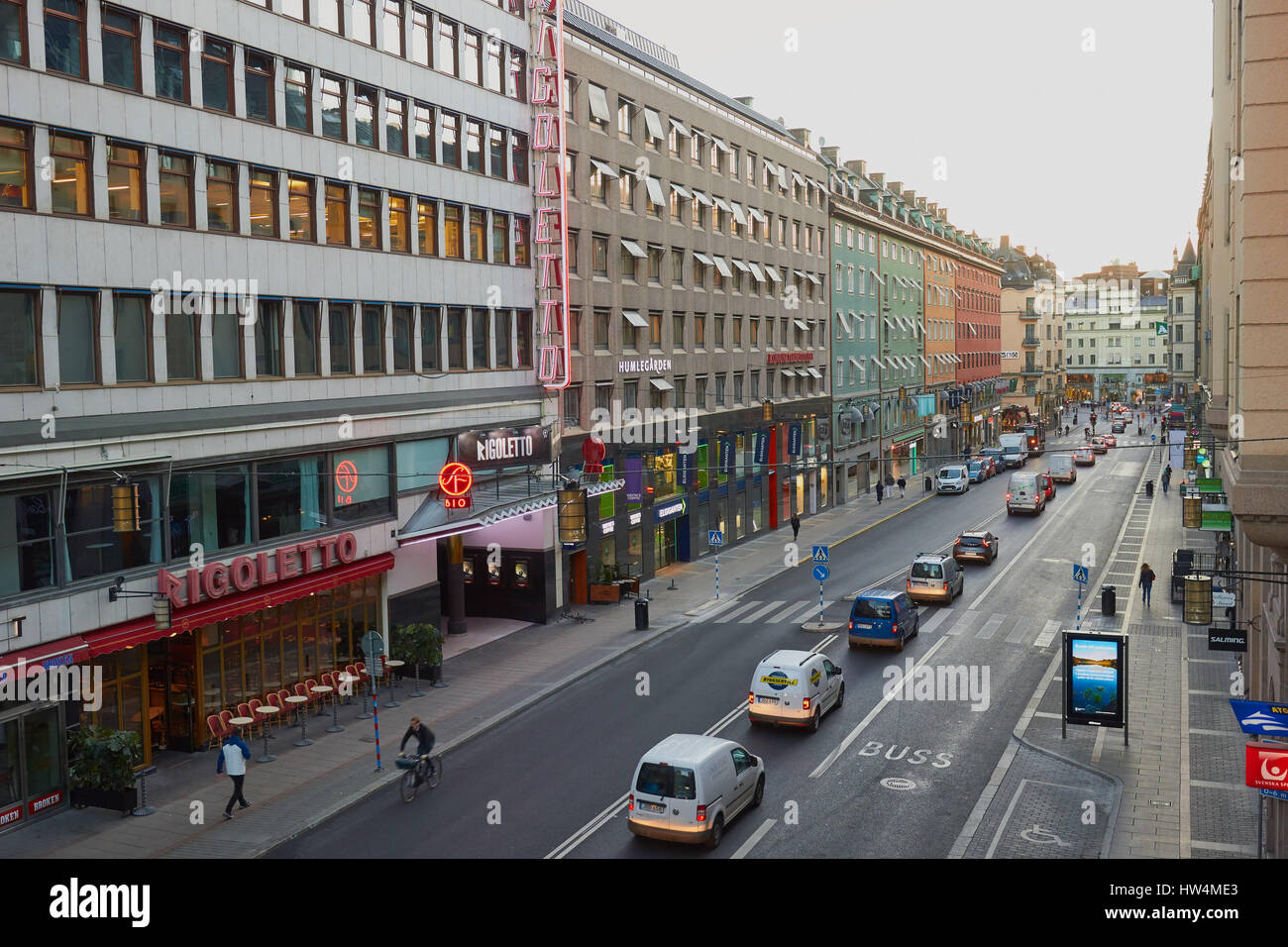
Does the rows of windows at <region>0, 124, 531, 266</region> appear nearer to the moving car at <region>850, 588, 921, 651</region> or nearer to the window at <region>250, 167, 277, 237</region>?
the window at <region>250, 167, 277, 237</region>

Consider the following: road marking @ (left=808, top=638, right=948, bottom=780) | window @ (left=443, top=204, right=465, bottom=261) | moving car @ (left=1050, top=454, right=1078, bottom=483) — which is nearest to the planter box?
road marking @ (left=808, top=638, right=948, bottom=780)

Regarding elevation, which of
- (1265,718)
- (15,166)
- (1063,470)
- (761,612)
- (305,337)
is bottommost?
(761,612)

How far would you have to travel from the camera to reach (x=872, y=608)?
110 feet

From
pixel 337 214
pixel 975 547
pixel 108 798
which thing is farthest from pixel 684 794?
pixel 975 547

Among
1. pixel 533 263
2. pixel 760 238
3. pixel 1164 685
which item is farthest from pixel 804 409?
pixel 1164 685

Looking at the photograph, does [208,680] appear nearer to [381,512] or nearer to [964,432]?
[381,512]

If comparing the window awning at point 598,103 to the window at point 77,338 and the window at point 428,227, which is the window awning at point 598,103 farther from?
the window at point 77,338

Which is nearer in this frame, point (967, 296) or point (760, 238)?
point (760, 238)

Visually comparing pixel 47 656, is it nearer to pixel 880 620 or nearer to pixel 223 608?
pixel 223 608

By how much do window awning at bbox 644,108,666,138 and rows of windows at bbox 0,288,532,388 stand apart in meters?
14.4

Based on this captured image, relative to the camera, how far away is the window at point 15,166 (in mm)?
21078

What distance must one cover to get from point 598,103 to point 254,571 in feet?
82.2

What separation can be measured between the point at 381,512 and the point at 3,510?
11.9 meters
